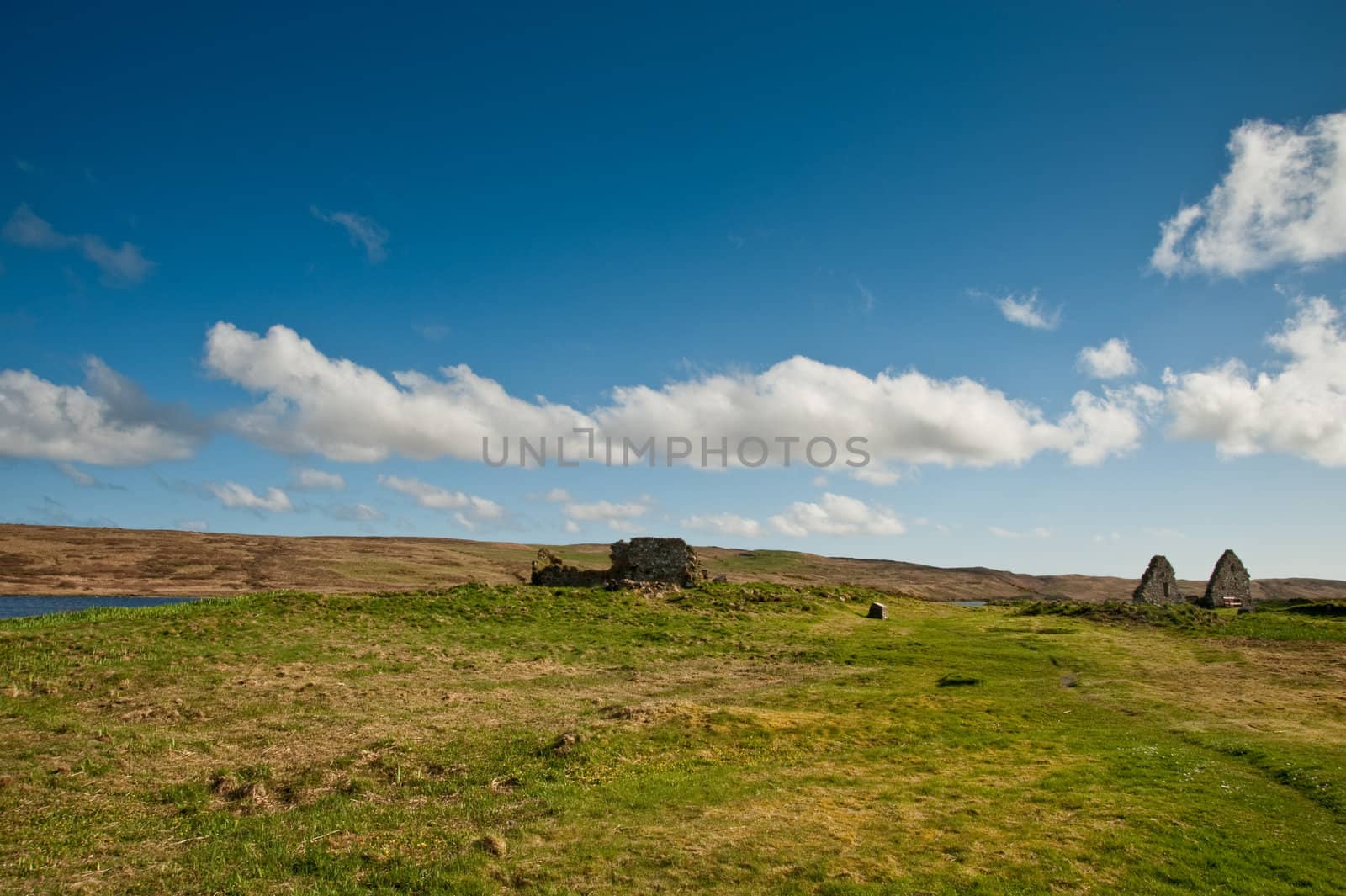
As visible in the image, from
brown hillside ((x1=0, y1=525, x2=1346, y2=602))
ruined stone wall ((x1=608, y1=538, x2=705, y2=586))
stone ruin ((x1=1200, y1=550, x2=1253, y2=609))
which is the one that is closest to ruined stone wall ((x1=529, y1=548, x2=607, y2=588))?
ruined stone wall ((x1=608, y1=538, x2=705, y2=586))

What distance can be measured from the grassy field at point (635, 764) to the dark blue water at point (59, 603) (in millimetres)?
59814

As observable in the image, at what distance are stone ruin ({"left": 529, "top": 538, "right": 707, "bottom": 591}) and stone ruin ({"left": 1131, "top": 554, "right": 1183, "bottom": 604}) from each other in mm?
38063

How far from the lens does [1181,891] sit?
35.0 ft

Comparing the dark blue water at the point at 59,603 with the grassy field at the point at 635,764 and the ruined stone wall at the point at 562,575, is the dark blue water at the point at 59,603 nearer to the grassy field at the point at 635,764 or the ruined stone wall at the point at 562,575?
the ruined stone wall at the point at 562,575

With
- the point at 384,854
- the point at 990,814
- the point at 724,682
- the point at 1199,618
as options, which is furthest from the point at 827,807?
the point at 1199,618

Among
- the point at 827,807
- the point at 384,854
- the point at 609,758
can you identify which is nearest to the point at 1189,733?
the point at 827,807

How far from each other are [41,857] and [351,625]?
23530 millimetres

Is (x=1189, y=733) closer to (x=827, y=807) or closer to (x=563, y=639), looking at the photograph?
(x=827, y=807)

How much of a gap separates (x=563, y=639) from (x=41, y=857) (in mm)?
23645

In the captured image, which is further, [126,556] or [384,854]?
[126,556]

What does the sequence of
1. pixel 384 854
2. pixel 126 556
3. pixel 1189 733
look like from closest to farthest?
1. pixel 384 854
2. pixel 1189 733
3. pixel 126 556

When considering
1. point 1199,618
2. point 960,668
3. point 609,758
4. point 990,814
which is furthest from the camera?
point 1199,618

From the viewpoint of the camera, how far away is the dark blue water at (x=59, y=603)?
77.3m

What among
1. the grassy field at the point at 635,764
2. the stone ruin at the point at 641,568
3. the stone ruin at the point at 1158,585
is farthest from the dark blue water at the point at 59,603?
the stone ruin at the point at 1158,585
